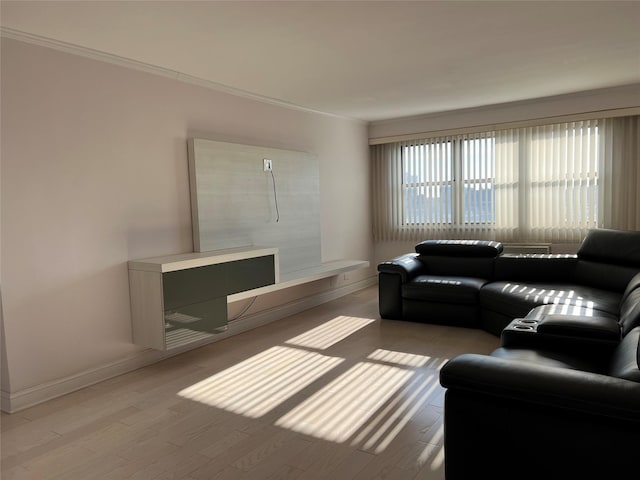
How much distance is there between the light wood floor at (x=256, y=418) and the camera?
2.23 m

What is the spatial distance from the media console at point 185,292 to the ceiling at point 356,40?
5.08 feet

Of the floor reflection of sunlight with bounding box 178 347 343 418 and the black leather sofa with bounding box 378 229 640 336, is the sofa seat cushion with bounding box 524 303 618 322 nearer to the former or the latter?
the black leather sofa with bounding box 378 229 640 336

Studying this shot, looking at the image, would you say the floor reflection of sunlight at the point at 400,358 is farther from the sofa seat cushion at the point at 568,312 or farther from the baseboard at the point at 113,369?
the baseboard at the point at 113,369

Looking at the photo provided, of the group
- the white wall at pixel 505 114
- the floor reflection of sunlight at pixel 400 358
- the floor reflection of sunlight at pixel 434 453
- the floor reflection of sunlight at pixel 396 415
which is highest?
the white wall at pixel 505 114

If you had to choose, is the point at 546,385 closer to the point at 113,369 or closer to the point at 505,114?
the point at 113,369

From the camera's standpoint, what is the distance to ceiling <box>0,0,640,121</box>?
268 centimetres

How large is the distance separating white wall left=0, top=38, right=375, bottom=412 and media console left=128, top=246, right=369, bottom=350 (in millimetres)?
165

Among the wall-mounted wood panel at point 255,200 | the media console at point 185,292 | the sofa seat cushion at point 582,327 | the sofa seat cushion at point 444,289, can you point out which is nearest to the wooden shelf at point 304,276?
the media console at point 185,292

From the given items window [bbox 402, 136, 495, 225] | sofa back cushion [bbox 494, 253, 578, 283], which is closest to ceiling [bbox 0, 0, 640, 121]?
window [bbox 402, 136, 495, 225]

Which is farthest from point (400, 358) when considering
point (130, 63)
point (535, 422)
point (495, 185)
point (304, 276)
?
point (495, 185)

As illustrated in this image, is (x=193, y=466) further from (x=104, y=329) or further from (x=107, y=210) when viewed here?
(x=107, y=210)

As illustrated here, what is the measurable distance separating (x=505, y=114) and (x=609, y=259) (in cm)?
244

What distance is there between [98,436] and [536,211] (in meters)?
5.23

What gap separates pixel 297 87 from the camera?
445 cm
